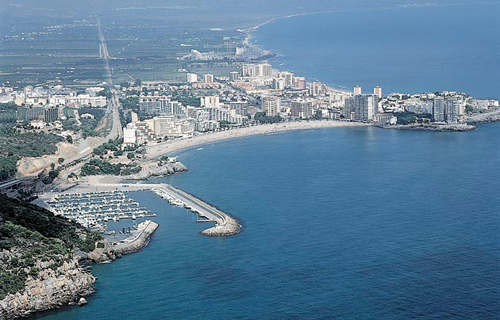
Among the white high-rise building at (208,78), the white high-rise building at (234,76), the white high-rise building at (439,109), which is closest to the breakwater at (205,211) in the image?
the white high-rise building at (439,109)

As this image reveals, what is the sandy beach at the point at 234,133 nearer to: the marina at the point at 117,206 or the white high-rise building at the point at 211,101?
the white high-rise building at the point at 211,101

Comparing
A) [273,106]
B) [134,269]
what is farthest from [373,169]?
[273,106]

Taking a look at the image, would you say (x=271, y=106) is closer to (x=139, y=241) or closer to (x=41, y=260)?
(x=139, y=241)

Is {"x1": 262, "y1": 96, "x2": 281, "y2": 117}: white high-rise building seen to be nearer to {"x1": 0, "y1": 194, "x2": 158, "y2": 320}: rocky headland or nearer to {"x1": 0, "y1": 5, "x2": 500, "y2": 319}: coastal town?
{"x1": 0, "y1": 5, "x2": 500, "y2": 319}: coastal town

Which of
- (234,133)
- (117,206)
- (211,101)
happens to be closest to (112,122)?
(234,133)

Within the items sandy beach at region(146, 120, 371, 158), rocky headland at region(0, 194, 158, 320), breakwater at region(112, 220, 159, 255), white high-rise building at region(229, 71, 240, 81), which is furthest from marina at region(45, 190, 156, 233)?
white high-rise building at region(229, 71, 240, 81)

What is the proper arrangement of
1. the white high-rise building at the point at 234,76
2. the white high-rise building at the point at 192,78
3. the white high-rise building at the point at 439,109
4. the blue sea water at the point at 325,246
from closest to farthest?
the blue sea water at the point at 325,246 < the white high-rise building at the point at 439,109 < the white high-rise building at the point at 192,78 < the white high-rise building at the point at 234,76

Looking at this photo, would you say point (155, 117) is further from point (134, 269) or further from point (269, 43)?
point (269, 43)
